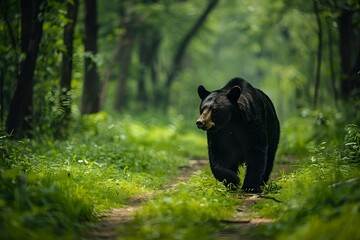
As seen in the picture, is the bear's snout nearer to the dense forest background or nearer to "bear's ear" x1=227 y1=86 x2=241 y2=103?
"bear's ear" x1=227 y1=86 x2=241 y2=103

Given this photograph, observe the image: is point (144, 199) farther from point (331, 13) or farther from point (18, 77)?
point (331, 13)

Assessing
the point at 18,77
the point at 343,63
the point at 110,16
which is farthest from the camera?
the point at 110,16

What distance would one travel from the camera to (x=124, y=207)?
291 inches

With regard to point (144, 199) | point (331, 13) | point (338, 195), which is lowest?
point (144, 199)

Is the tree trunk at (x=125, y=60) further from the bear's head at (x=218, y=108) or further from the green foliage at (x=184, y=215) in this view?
the green foliage at (x=184, y=215)

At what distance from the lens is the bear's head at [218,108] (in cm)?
800

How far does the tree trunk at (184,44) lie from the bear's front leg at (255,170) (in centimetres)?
1971

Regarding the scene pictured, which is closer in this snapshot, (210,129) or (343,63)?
(210,129)

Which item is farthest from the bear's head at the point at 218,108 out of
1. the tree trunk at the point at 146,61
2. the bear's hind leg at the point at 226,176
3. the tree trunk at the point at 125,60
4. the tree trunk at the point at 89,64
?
the tree trunk at the point at 146,61

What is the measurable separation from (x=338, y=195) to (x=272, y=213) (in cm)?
88

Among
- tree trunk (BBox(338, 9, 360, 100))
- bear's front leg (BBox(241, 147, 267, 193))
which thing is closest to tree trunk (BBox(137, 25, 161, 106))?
tree trunk (BBox(338, 9, 360, 100))

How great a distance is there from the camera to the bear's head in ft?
26.2

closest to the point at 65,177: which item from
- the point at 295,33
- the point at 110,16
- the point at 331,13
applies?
the point at 331,13

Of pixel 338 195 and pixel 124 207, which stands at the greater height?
pixel 338 195
